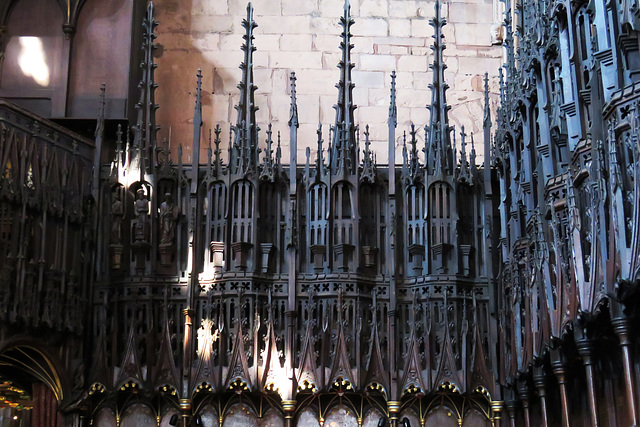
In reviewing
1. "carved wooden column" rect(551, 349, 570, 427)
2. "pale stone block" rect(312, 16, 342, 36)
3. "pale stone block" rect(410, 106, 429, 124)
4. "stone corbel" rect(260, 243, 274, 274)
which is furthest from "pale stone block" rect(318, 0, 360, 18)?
"carved wooden column" rect(551, 349, 570, 427)

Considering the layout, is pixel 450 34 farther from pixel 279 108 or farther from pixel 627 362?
pixel 627 362

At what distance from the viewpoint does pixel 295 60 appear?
2019 centimetres

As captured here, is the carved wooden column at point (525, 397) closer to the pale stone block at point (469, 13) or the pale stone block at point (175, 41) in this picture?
the pale stone block at point (469, 13)

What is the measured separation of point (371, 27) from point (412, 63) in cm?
109

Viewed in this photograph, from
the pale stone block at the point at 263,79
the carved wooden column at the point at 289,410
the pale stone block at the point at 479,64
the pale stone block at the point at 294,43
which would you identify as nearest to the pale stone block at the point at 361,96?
the pale stone block at the point at 294,43

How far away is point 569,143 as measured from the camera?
11.8 m

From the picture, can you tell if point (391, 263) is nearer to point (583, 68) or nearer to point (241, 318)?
point (241, 318)

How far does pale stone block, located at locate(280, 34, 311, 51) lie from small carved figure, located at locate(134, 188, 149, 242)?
17.3ft

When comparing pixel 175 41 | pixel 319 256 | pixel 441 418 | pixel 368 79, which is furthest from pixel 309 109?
pixel 441 418

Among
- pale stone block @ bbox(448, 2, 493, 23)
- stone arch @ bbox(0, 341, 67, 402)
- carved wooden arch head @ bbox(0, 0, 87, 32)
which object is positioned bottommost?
stone arch @ bbox(0, 341, 67, 402)

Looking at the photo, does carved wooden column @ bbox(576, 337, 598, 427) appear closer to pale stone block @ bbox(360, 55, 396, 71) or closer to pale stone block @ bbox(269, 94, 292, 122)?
pale stone block @ bbox(269, 94, 292, 122)

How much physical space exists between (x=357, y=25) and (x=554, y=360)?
10072mm

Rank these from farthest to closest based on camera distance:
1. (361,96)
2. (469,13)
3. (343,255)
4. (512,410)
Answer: (469,13), (361,96), (343,255), (512,410)

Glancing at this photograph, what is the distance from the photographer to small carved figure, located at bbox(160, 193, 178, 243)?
1628cm
